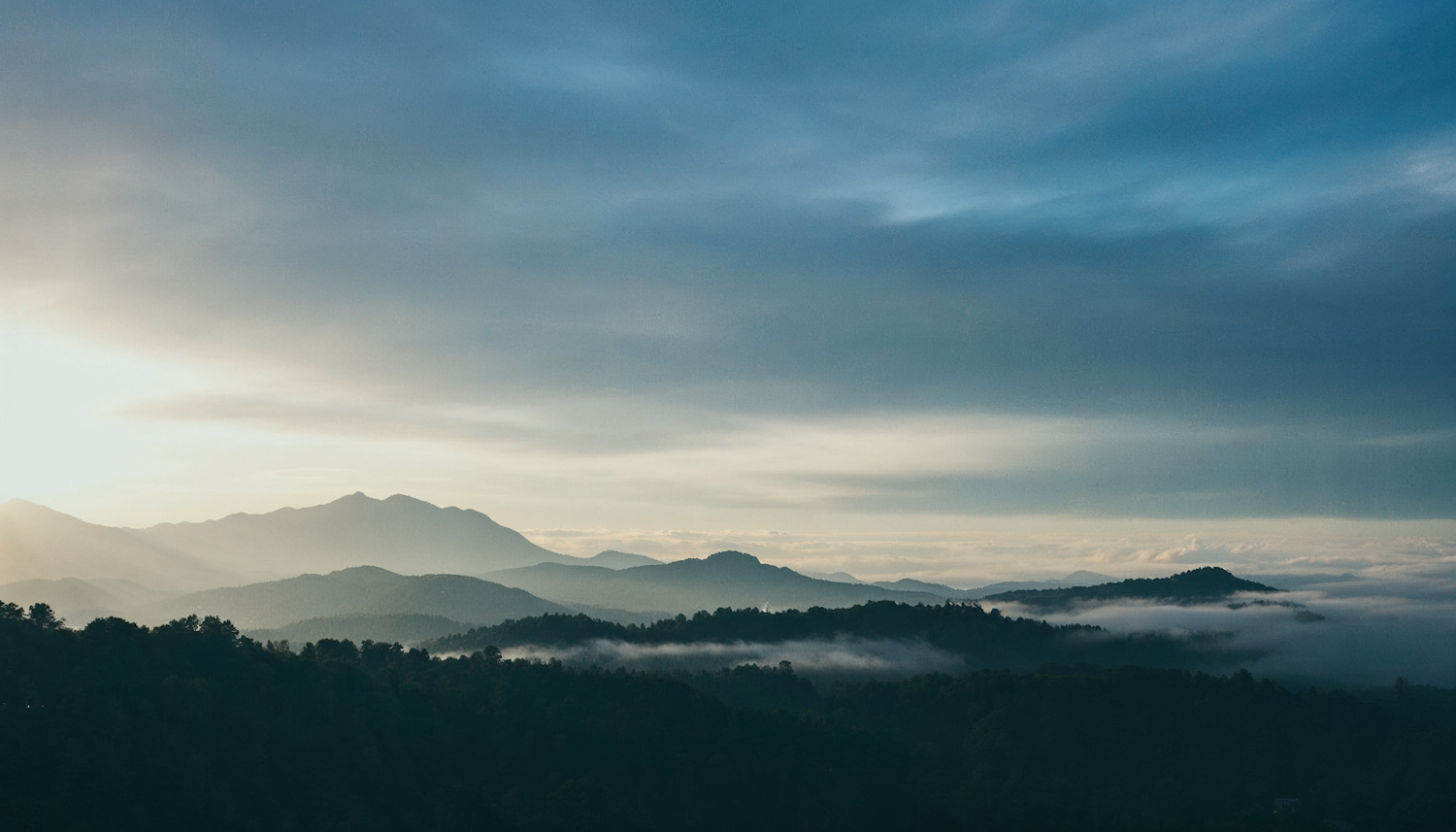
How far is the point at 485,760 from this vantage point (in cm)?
15312

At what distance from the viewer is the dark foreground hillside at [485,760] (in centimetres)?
10950

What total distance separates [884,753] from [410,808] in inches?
3556

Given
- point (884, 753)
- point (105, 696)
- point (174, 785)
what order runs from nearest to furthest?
point (174, 785)
point (105, 696)
point (884, 753)

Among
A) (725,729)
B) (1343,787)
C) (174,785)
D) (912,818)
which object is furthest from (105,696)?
(1343,787)

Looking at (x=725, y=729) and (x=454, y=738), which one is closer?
(x=454, y=738)

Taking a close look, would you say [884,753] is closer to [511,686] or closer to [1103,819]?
[1103,819]

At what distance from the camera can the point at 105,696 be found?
116m

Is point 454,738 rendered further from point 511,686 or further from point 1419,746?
point 1419,746

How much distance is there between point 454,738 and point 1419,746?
575 ft

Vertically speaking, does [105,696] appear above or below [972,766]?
above

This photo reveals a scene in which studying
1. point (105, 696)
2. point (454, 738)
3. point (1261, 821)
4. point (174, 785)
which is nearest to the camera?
point (174, 785)

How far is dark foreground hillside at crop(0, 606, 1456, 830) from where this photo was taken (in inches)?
4311

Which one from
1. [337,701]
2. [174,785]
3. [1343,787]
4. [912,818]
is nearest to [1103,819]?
[912,818]

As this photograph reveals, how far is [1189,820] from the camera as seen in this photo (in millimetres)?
173625
